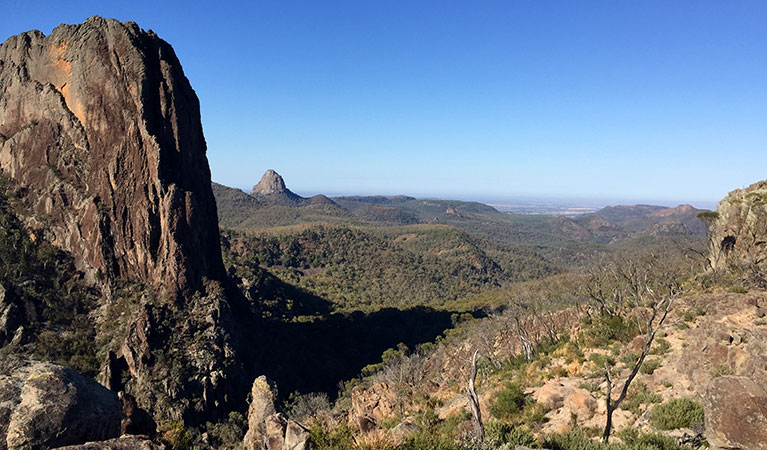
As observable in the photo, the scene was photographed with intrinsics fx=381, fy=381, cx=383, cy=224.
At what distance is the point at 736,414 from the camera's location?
35.4ft

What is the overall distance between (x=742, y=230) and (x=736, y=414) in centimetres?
3646

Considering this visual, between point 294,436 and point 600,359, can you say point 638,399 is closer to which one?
point 600,359

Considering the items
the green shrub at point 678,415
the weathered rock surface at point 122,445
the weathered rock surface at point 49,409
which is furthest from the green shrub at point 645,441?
the weathered rock surface at point 49,409

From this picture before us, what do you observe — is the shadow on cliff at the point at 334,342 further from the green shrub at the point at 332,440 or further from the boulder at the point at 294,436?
the green shrub at the point at 332,440

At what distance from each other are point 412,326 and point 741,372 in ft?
251

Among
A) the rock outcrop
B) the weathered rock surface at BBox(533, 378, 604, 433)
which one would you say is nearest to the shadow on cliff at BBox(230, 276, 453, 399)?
the rock outcrop

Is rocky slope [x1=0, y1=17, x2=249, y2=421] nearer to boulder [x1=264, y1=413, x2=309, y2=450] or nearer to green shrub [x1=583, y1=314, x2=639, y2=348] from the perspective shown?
boulder [x1=264, y1=413, x2=309, y2=450]

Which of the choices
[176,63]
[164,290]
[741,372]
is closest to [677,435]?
[741,372]

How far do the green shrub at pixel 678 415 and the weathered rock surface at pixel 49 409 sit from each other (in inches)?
748

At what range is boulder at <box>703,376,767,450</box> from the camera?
10391mm

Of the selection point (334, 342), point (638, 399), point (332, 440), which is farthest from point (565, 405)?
point (334, 342)

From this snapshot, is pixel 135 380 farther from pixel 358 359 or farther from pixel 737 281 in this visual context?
pixel 737 281

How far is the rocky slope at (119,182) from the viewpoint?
54500 mm

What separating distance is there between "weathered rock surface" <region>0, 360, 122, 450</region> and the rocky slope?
44.4m
